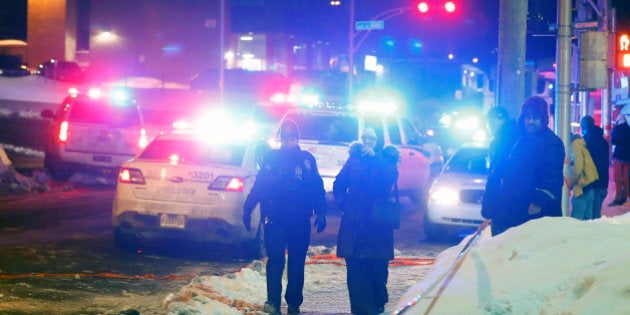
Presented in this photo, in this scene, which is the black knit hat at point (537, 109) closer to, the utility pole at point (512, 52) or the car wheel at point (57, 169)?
the utility pole at point (512, 52)

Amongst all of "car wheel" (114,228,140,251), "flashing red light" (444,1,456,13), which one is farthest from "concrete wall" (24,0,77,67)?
"car wheel" (114,228,140,251)

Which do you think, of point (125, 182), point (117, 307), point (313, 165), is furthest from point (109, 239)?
point (313, 165)

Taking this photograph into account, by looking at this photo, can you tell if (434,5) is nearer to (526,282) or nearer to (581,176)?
(581,176)

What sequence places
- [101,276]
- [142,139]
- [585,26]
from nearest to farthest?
[101,276]
[585,26]
[142,139]

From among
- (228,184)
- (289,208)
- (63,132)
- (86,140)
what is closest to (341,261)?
(228,184)

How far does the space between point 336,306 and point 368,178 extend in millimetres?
1621

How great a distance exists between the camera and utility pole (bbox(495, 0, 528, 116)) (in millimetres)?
11281

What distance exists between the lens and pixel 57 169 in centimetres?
1800

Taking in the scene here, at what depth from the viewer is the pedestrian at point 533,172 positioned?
7.52 m

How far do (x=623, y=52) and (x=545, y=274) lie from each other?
18559 mm

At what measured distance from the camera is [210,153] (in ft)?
36.8

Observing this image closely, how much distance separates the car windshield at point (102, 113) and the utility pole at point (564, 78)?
1029cm

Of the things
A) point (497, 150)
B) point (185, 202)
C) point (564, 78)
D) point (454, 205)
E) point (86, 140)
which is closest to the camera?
point (497, 150)

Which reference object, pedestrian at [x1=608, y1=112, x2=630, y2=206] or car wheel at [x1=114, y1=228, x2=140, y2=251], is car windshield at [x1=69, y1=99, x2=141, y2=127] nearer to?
car wheel at [x1=114, y1=228, x2=140, y2=251]
